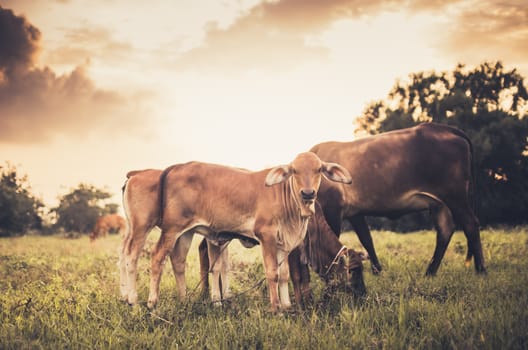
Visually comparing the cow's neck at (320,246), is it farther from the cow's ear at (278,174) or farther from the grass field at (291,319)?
the cow's ear at (278,174)

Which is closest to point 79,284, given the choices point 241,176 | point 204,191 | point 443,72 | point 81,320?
point 81,320

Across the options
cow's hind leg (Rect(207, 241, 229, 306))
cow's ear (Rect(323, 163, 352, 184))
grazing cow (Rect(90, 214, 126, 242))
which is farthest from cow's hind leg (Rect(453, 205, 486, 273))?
grazing cow (Rect(90, 214, 126, 242))

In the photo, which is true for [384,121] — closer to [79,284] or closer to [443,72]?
[443,72]

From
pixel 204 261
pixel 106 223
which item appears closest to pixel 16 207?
pixel 106 223

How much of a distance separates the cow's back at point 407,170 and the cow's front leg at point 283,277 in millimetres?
2024

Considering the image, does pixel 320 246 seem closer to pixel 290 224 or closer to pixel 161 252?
pixel 290 224

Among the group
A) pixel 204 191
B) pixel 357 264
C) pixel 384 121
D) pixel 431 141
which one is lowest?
pixel 357 264

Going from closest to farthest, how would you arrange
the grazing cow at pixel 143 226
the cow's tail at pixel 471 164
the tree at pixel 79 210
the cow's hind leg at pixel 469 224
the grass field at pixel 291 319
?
the grass field at pixel 291 319, the grazing cow at pixel 143 226, the cow's hind leg at pixel 469 224, the cow's tail at pixel 471 164, the tree at pixel 79 210

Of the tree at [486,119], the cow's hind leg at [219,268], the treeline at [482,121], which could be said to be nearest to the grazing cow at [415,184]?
the cow's hind leg at [219,268]

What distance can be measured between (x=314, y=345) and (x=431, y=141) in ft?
15.0

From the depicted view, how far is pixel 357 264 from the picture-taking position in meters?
4.95

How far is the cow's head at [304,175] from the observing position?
4875mm

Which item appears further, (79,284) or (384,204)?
(384,204)

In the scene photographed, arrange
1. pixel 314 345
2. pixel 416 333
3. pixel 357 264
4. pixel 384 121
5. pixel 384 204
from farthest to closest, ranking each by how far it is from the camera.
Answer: pixel 384 121 < pixel 384 204 < pixel 357 264 < pixel 416 333 < pixel 314 345
